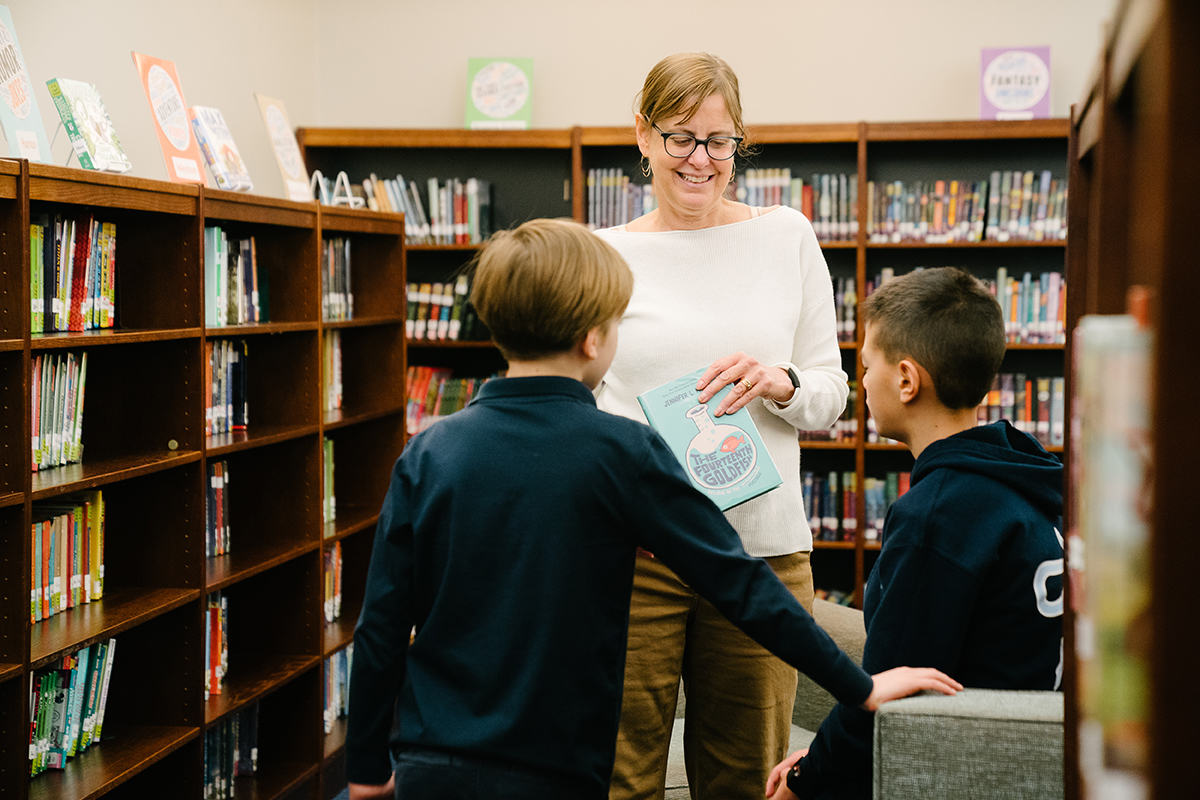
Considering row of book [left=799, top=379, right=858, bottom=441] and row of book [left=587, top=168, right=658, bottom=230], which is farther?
row of book [left=587, top=168, right=658, bottom=230]

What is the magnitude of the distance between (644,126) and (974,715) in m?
1.04

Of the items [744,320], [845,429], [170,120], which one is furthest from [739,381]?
[845,429]

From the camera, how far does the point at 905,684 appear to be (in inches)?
47.5

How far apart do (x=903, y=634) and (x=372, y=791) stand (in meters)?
0.69

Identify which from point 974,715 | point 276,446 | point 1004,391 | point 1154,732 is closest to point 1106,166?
point 1154,732

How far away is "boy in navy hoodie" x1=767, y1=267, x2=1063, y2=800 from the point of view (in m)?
1.27

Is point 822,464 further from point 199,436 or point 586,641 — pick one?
point 586,641

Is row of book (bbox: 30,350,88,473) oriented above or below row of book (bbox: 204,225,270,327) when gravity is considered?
below

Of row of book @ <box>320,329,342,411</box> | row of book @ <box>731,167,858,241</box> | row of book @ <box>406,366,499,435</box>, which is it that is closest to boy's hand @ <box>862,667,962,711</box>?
row of book @ <box>320,329,342,411</box>

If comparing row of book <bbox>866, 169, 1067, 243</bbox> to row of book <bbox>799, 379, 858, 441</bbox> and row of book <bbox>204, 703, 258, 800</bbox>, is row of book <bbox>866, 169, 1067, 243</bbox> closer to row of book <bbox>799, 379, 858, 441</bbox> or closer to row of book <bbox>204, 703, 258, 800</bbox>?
row of book <bbox>799, 379, 858, 441</bbox>

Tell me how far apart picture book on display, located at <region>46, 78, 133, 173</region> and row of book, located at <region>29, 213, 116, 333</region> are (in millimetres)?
149

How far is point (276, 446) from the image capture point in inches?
113

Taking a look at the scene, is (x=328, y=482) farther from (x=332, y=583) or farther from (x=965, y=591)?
(x=965, y=591)

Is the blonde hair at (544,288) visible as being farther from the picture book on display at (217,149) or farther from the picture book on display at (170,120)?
the picture book on display at (217,149)
